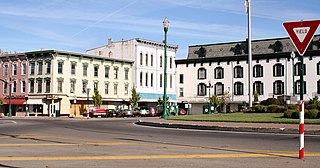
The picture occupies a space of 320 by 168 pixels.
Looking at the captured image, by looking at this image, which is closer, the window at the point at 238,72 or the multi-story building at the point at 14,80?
the multi-story building at the point at 14,80

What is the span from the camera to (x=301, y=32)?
10.0 meters

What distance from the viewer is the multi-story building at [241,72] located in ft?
223

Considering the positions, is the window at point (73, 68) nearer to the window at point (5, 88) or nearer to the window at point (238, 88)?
the window at point (5, 88)

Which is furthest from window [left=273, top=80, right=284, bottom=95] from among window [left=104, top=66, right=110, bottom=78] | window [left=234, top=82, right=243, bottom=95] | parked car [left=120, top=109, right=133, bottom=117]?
window [left=104, top=66, right=110, bottom=78]

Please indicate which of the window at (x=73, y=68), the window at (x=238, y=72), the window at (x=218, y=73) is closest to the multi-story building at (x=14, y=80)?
the window at (x=73, y=68)

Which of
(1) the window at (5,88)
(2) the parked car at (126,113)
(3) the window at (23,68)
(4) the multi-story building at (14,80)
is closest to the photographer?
(2) the parked car at (126,113)

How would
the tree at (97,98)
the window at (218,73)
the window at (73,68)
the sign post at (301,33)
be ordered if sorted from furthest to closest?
the window at (218,73), the window at (73,68), the tree at (97,98), the sign post at (301,33)

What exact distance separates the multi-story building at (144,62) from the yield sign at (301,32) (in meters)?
63.9

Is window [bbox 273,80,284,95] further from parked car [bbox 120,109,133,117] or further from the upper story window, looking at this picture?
the upper story window

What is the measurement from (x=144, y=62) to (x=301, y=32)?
65704 mm

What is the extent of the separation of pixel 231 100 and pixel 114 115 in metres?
25.2

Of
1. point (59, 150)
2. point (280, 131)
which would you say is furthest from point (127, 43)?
point (59, 150)

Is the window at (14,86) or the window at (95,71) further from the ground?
the window at (95,71)

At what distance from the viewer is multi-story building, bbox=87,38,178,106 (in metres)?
74.1
